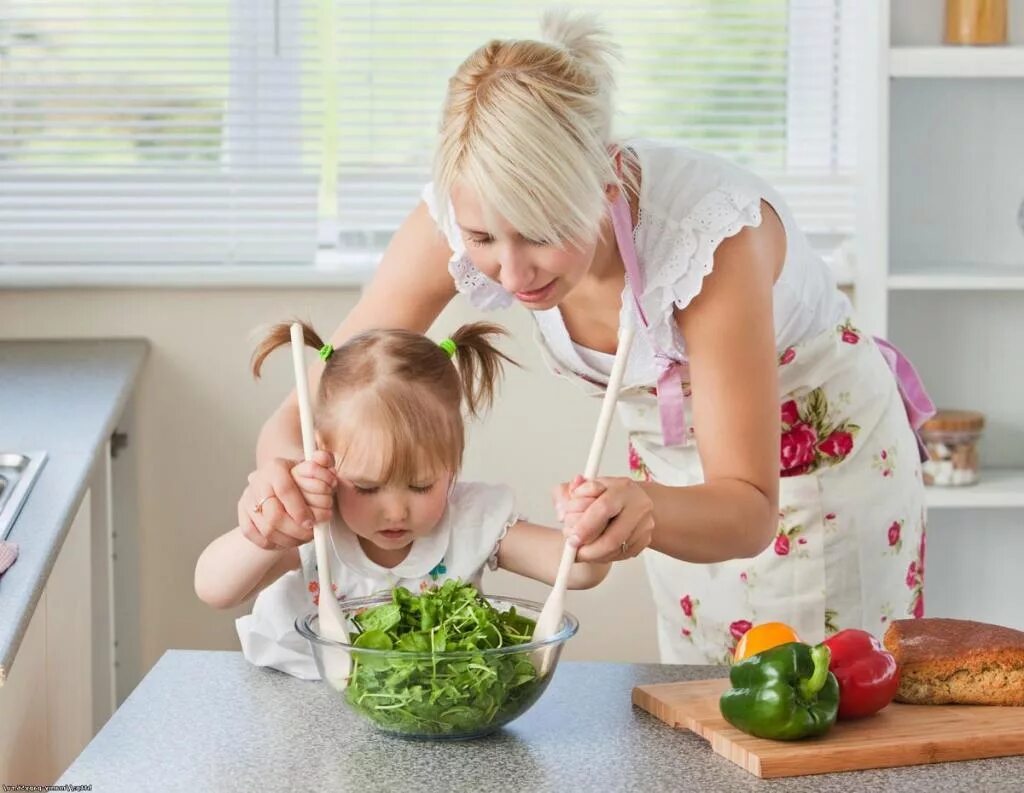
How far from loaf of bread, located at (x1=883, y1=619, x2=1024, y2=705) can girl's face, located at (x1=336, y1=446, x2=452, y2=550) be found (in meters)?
0.47

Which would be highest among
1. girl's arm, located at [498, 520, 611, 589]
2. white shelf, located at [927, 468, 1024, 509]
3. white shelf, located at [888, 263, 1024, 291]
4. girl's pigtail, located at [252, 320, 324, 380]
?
girl's pigtail, located at [252, 320, 324, 380]

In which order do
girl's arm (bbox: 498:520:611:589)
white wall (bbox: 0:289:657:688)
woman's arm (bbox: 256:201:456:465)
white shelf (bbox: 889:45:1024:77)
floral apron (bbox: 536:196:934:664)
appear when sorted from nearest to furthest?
1. girl's arm (bbox: 498:520:611:589)
2. woman's arm (bbox: 256:201:456:465)
3. floral apron (bbox: 536:196:934:664)
4. white shelf (bbox: 889:45:1024:77)
5. white wall (bbox: 0:289:657:688)

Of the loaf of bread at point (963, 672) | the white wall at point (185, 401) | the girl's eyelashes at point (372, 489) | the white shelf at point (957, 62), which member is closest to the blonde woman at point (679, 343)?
the girl's eyelashes at point (372, 489)

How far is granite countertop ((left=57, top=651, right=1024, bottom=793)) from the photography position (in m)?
1.09

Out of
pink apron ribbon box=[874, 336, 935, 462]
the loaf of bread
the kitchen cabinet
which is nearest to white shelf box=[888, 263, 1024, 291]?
the kitchen cabinet

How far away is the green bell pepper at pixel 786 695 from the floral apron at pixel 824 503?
0.64 metres

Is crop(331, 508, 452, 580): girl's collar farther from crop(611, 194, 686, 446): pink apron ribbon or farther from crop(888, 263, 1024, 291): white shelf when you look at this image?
crop(888, 263, 1024, 291): white shelf

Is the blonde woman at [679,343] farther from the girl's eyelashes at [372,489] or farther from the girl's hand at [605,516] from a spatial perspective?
the girl's eyelashes at [372,489]

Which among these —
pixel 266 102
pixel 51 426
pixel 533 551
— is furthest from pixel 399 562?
pixel 266 102

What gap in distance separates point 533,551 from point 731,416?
253 millimetres

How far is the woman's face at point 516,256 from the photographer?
128 centimetres

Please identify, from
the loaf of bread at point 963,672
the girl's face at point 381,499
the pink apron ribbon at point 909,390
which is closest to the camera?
the loaf of bread at point 963,672

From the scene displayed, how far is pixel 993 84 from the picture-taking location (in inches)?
113

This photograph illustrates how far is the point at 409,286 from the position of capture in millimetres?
1696
